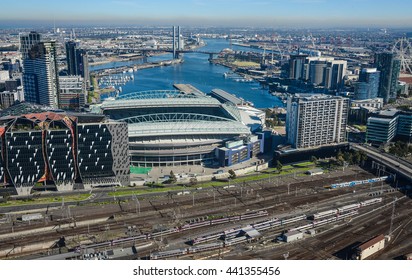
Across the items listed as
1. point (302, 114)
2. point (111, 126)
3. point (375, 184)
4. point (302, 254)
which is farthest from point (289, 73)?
point (302, 254)

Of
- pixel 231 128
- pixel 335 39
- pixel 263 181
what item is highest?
pixel 335 39

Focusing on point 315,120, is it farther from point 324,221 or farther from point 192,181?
point 324,221

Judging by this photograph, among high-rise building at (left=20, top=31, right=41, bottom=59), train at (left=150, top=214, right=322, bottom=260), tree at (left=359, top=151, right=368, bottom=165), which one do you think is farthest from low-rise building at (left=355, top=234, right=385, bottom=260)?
high-rise building at (left=20, top=31, right=41, bottom=59)

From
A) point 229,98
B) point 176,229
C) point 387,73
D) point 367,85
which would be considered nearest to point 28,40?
point 229,98

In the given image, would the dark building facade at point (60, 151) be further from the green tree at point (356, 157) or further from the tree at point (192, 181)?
the green tree at point (356, 157)

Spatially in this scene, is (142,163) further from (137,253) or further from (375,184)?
(375,184)

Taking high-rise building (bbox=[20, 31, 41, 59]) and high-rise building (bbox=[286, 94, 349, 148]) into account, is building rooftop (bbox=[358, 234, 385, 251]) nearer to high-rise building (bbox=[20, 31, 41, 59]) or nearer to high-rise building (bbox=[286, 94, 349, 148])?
high-rise building (bbox=[286, 94, 349, 148])
